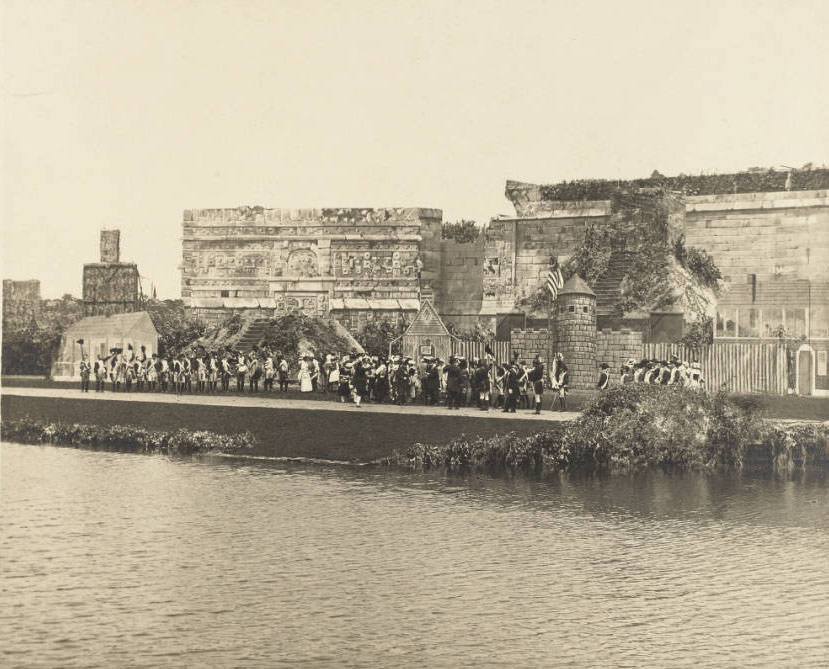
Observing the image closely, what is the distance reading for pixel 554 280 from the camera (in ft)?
25.7

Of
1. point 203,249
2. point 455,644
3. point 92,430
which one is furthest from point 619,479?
point 92,430

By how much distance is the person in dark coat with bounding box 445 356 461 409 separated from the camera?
24.8 ft

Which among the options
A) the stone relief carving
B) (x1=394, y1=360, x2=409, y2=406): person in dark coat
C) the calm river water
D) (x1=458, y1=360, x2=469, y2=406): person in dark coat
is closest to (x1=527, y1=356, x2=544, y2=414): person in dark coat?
(x1=458, y1=360, x2=469, y2=406): person in dark coat

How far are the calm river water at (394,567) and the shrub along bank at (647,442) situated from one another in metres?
0.15

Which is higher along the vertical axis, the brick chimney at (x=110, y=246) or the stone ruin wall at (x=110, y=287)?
the brick chimney at (x=110, y=246)

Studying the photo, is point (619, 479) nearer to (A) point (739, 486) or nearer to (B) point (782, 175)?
(A) point (739, 486)

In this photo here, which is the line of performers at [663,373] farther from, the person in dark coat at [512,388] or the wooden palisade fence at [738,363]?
the person in dark coat at [512,388]

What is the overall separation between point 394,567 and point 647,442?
91.0 inches

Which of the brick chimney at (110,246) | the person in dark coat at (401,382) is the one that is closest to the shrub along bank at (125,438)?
the person in dark coat at (401,382)

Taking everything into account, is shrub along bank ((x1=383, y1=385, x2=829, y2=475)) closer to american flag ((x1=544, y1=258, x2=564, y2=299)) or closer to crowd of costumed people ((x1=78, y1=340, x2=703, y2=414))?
crowd of costumed people ((x1=78, y1=340, x2=703, y2=414))

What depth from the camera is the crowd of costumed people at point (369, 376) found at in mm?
7188

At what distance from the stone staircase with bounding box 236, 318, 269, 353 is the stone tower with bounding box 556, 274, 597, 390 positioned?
7.36 feet

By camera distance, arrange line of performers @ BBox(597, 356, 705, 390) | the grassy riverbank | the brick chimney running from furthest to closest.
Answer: the brick chimney, line of performers @ BBox(597, 356, 705, 390), the grassy riverbank

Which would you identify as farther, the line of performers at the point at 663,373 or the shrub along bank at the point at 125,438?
the shrub along bank at the point at 125,438
